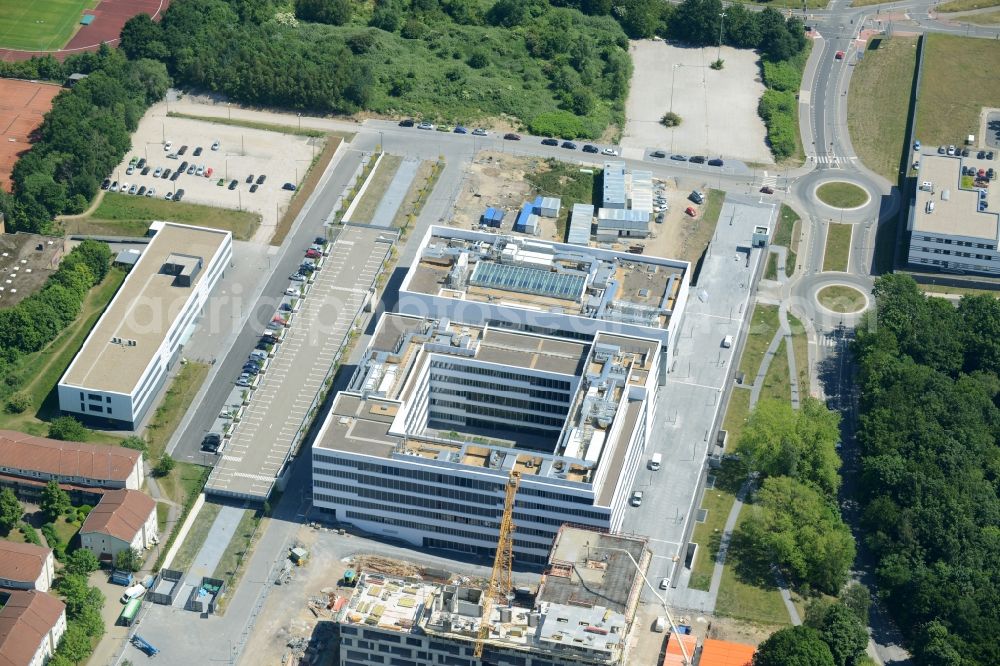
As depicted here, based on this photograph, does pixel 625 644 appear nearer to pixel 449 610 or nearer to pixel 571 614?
pixel 571 614

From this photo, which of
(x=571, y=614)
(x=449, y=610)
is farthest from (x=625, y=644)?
(x=449, y=610)
